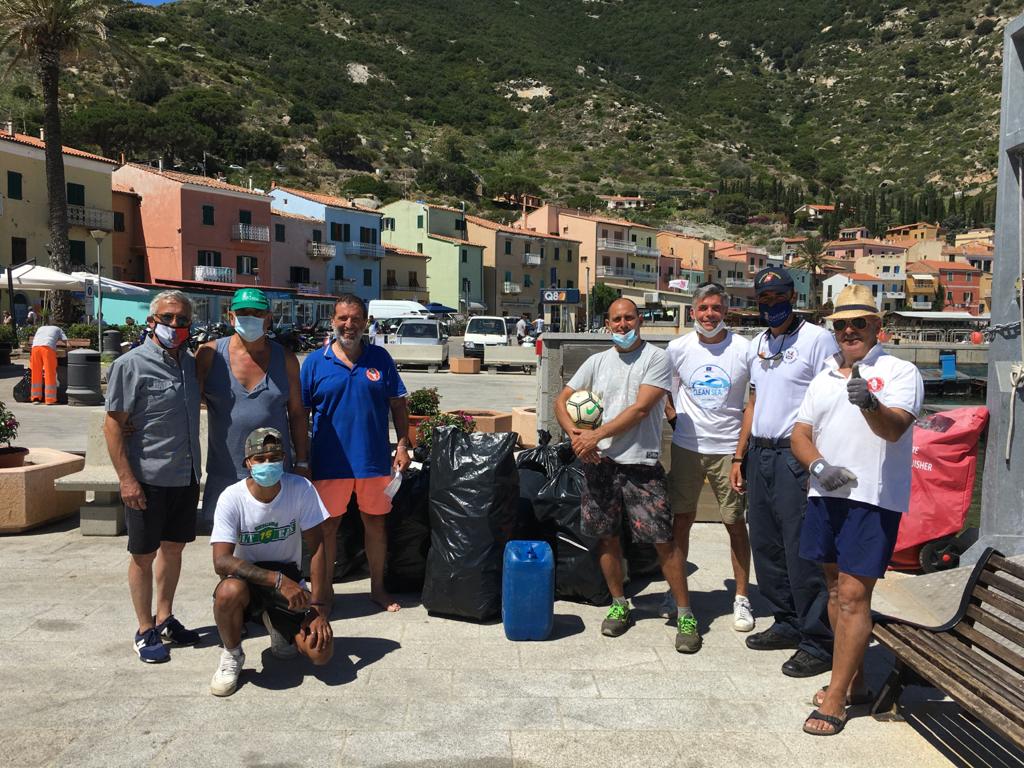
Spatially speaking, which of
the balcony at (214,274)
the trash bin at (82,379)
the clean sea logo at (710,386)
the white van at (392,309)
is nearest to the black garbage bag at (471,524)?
the clean sea logo at (710,386)

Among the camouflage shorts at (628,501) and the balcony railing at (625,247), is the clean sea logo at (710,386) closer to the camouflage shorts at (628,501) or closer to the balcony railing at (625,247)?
the camouflage shorts at (628,501)

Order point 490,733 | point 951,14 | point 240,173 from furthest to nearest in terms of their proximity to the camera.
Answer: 1. point 951,14
2. point 240,173
3. point 490,733

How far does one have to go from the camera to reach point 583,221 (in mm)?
73500

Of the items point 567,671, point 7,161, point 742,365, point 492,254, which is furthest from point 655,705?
point 492,254

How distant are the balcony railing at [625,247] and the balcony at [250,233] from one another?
3314cm

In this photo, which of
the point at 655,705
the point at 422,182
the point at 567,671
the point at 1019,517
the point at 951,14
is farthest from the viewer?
the point at 951,14

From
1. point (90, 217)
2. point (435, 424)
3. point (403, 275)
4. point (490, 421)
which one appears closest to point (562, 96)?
point (403, 275)

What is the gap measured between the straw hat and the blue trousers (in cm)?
96

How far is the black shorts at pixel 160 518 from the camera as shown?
12.9 ft

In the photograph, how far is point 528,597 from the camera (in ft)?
14.0

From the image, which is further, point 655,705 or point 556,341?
point 556,341

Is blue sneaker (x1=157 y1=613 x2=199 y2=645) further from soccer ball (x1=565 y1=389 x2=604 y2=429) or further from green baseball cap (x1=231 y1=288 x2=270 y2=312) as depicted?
soccer ball (x1=565 y1=389 x2=604 y2=429)

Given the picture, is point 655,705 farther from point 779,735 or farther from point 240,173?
point 240,173

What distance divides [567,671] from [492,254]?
62.6 m
